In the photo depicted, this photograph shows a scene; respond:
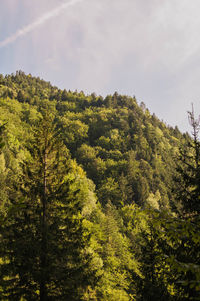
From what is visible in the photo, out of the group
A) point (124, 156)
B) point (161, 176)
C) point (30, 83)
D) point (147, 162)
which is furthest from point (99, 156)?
point (30, 83)

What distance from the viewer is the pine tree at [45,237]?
359 inches

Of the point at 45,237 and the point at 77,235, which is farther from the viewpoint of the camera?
the point at 77,235

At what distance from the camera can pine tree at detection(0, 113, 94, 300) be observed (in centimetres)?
912

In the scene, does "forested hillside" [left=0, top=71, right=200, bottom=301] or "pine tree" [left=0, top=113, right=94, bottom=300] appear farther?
"pine tree" [left=0, top=113, right=94, bottom=300]

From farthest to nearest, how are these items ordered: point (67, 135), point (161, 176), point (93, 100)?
point (93, 100) → point (67, 135) → point (161, 176)

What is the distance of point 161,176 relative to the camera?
97500mm

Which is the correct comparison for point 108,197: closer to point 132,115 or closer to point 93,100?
point 132,115

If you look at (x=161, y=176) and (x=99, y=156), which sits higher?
(x=99, y=156)

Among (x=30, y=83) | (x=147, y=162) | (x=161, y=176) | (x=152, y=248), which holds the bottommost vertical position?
(x=152, y=248)

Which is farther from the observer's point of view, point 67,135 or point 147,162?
point 67,135

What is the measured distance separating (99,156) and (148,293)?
95.1m

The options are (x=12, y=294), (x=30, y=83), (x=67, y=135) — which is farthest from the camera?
(x=30, y=83)

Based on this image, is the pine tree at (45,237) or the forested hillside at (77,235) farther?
the pine tree at (45,237)

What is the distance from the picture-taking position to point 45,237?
9.95m
